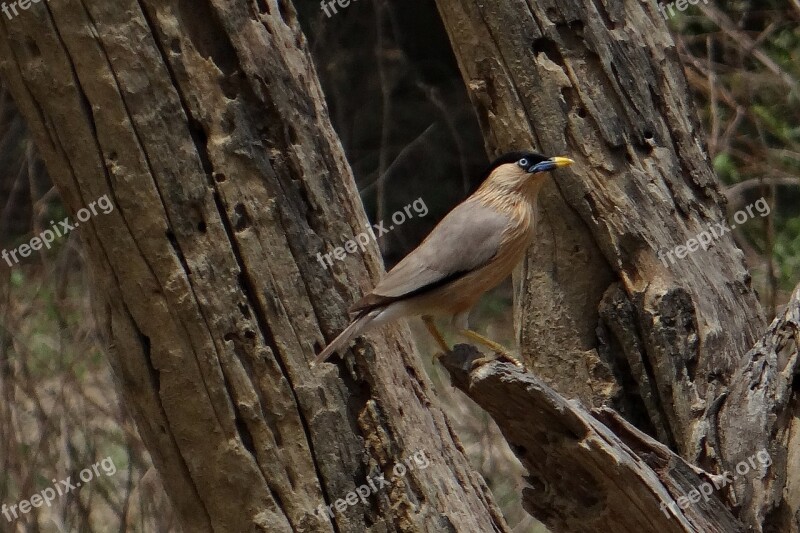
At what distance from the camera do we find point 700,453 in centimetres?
412

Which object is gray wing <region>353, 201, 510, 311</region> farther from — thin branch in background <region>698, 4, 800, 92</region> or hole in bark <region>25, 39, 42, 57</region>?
thin branch in background <region>698, 4, 800, 92</region>

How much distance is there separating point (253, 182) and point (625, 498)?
157 centimetres

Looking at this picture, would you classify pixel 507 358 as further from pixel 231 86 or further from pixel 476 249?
pixel 231 86

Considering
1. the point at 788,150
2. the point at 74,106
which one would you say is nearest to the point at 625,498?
the point at 74,106

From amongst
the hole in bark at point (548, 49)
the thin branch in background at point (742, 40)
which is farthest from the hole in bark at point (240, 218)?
the thin branch in background at point (742, 40)

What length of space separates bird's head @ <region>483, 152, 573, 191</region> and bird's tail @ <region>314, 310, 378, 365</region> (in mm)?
1023

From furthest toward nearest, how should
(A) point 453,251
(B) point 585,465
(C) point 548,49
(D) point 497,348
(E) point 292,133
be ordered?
(C) point 548,49 → (A) point 453,251 → (D) point 497,348 → (E) point 292,133 → (B) point 585,465

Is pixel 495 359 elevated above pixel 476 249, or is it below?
below

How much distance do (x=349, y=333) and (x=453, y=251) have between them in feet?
2.49

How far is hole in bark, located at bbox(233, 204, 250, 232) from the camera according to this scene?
3771 mm

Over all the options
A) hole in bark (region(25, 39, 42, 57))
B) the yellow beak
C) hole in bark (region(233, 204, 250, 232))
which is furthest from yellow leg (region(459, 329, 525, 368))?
hole in bark (region(25, 39, 42, 57))

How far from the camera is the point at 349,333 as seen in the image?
3.76m

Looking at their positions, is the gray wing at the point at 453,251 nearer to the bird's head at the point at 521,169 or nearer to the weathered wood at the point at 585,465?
the bird's head at the point at 521,169

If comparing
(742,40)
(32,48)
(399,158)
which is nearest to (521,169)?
(32,48)
